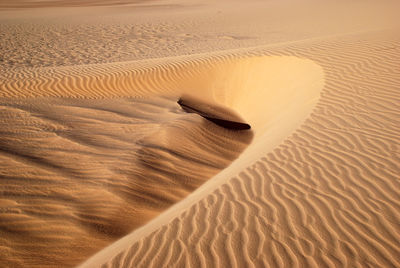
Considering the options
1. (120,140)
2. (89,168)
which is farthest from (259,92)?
(89,168)

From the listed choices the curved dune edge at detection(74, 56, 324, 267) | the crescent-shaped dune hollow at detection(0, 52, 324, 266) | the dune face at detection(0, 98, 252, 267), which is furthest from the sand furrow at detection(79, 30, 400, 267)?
the dune face at detection(0, 98, 252, 267)

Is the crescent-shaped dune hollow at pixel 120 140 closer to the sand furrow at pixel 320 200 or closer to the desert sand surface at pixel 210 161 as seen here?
the desert sand surface at pixel 210 161

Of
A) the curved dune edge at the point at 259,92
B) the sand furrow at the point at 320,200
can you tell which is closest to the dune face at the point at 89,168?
the curved dune edge at the point at 259,92

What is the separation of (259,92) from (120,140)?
374 cm

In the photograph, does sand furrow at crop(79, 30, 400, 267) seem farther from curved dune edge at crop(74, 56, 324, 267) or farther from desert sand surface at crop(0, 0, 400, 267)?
curved dune edge at crop(74, 56, 324, 267)

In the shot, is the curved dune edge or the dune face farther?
the curved dune edge

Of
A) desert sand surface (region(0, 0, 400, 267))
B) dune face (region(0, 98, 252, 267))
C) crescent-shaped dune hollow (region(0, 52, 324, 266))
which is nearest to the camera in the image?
desert sand surface (region(0, 0, 400, 267))

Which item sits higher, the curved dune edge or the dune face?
the curved dune edge

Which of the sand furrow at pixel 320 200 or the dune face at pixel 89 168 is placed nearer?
the sand furrow at pixel 320 200

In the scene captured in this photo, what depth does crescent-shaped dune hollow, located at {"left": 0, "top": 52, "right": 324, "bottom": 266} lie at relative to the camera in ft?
13.1

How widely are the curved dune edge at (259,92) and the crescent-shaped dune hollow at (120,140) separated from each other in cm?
3

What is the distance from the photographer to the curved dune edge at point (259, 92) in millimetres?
5039

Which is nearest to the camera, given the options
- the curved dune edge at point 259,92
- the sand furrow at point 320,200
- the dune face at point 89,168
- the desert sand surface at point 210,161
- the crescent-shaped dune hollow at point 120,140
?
the sand furrow at point 320,200

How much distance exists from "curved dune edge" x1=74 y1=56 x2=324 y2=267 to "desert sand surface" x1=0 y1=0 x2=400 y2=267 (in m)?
0.04
